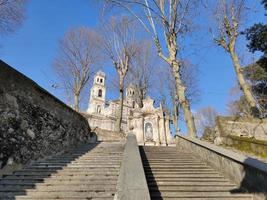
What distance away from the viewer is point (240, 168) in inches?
172

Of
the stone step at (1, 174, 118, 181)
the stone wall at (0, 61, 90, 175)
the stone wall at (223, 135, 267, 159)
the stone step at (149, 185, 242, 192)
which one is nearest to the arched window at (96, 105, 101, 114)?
the stone wall at (0, 61, 90, 175)

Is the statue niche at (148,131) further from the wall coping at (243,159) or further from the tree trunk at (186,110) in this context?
the wall coping at (243,159)

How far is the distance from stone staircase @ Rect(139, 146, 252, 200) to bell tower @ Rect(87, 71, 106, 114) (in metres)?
60.1

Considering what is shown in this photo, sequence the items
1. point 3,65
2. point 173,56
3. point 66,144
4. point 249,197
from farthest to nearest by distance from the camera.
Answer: point 173,56, point 66,144, point 3,65, point 249,197

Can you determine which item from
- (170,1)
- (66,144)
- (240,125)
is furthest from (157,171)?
(170,1)

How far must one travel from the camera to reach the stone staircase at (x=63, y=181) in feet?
12.3

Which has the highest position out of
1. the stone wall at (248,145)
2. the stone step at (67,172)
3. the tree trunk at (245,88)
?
the tree trunk at (245,88)

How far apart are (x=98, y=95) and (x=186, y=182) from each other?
209ft

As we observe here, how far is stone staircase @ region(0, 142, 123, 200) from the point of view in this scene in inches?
148

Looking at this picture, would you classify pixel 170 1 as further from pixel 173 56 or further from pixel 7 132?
pixel 7 132

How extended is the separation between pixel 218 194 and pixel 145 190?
1.91m

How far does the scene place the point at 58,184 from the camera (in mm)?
4277

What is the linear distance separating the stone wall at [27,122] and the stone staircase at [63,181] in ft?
1.33

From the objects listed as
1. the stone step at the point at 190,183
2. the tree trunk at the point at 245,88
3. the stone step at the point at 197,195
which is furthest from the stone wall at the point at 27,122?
the tree trunk at the point at 245,88
